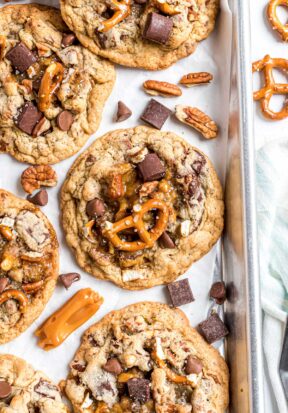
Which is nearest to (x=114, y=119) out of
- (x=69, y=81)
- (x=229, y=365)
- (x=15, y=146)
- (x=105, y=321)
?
(x=69, y=81)

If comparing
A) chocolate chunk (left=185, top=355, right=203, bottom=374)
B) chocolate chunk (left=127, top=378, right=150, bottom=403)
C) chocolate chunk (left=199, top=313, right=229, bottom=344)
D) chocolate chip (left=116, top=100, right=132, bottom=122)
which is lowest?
chocolate chunk (left=127, top=378, right=150, bottom=403)

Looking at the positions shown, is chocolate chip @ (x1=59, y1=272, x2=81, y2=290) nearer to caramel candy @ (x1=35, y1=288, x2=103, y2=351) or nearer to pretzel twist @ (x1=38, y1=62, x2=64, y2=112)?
caramel candy @ (x1=35, y1=288, x2=103, y2=351)

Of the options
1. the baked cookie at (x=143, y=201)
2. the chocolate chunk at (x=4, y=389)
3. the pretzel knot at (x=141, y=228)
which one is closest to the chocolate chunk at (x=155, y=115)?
the baked cookie at (x=143, y=201)

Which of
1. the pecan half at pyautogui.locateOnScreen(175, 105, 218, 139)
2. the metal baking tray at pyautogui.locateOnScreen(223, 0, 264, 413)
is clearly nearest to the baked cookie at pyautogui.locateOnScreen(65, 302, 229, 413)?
the metal baking tray at pyautogui.locateOnScreen(223, 0, 264, 413)

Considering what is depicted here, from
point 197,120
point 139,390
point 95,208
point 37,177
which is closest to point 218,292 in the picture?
point 139,390

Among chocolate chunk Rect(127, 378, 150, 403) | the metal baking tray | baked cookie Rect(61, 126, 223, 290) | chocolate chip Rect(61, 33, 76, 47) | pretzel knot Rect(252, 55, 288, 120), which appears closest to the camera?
the metal baking tray

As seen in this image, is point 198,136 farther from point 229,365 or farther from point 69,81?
point 229,365

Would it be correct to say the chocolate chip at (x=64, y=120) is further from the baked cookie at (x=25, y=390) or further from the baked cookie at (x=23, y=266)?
the baked cookie at (x=25, y=390)
